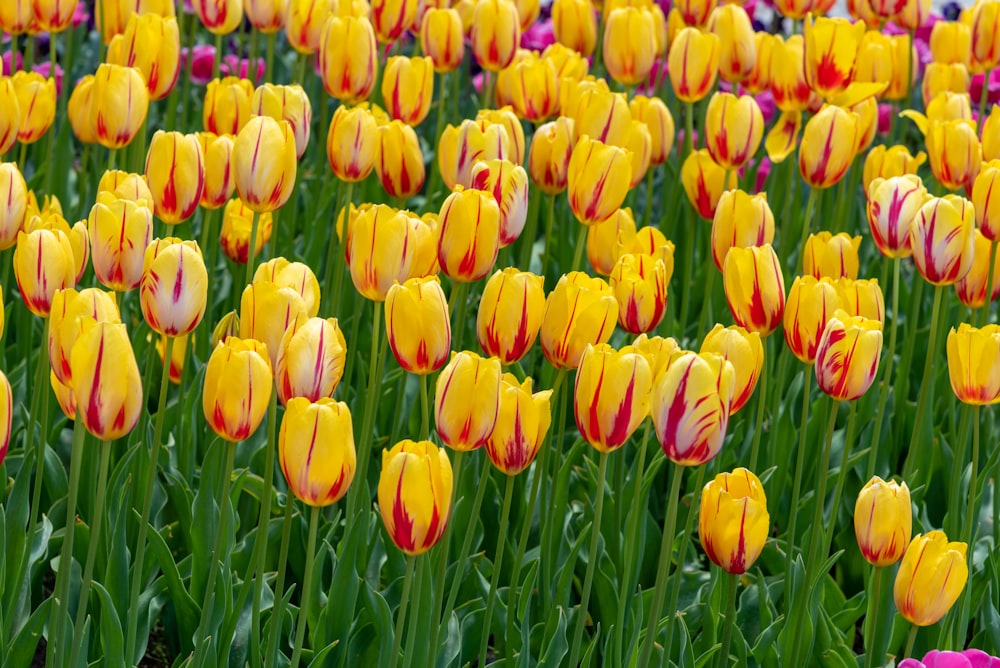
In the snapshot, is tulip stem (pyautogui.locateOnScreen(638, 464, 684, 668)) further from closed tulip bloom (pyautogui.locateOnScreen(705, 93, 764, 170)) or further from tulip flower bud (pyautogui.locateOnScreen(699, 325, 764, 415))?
closed tulip bloom (pyautogui.locateOnScreen(705, 93, 764, 170))

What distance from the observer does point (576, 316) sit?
186cm

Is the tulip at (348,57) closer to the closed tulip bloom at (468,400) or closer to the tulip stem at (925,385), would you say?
the tulip stem at (925,385)

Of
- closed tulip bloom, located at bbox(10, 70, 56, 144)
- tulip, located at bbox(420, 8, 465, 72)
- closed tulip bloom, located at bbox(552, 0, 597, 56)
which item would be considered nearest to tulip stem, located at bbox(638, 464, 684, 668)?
closed tulip bloom, located at bbox(10, 70, 56, 144)

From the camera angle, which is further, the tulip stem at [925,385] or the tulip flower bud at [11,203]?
the tulip stem at [925,385]

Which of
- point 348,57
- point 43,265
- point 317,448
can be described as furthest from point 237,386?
point 348,57

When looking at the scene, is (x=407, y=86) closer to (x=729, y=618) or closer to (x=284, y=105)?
(x=284, y=105)

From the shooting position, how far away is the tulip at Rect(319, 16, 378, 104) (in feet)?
8.94

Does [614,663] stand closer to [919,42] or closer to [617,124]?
[617,124]

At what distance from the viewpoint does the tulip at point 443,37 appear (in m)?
3.23

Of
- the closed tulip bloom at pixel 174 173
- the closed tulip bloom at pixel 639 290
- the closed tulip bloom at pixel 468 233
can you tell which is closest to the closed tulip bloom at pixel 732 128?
the closed tulip bloom at pixel 639 290

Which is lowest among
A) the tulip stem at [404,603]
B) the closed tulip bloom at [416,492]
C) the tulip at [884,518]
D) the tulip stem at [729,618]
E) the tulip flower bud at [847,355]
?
the tulip stem at [729,618]

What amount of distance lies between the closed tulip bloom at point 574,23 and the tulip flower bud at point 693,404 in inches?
82.8

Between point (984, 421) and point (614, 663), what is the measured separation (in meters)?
1.38

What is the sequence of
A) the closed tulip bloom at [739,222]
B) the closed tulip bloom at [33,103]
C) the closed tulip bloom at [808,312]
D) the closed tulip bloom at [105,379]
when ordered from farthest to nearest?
1. the closed tulip bloom at [33,103]
2. the closed tulip bloom at [739,222]
3. the closed tulip bloom at [808,312]
4. the closed tulip bloom at [105,379]
